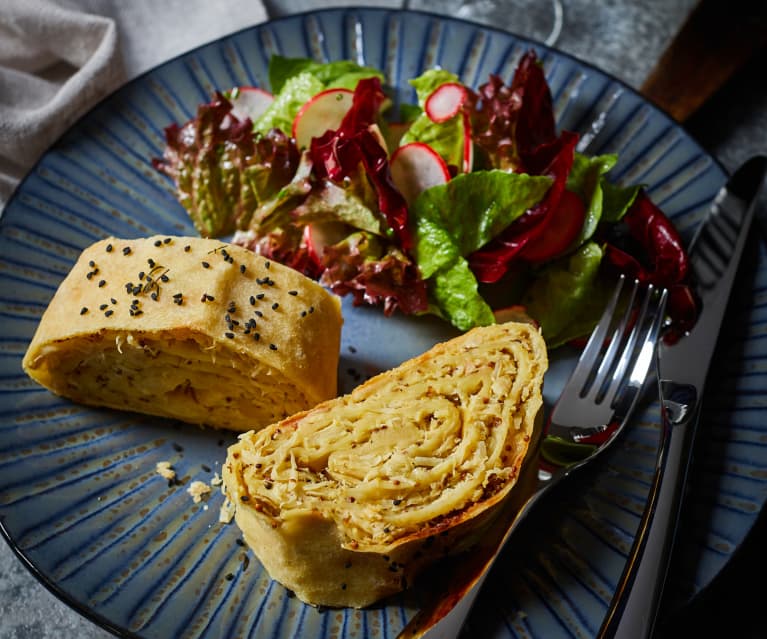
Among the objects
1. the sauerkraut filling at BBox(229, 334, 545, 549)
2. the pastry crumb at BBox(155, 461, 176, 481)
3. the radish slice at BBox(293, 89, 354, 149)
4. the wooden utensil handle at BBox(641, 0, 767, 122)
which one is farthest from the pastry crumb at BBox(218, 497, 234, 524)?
the wooden utensil handle at BBox(641, 0, 767, 122)

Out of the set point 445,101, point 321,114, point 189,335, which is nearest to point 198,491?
point 189,335

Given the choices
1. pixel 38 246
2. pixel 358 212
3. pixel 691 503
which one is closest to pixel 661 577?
pixel 691 503

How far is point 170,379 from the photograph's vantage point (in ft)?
7.95

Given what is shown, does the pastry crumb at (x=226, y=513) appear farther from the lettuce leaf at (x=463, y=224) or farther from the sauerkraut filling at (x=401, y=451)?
the lettuce leaf at (x=463, y=224)

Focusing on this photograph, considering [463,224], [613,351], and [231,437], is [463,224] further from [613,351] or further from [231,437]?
[231,437]

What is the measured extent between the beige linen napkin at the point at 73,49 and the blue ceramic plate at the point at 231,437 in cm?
16

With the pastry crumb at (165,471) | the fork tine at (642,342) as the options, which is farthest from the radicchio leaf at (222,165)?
the fork tine at (642,342)

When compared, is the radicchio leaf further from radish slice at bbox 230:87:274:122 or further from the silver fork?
the silver fork

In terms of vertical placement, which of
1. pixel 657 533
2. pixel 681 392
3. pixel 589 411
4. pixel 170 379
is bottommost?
pixel 170 379

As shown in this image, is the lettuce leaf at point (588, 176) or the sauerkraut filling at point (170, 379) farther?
the lettuce leaf at point (588, 176)

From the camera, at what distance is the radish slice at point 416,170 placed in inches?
111

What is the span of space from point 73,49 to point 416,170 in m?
1.52

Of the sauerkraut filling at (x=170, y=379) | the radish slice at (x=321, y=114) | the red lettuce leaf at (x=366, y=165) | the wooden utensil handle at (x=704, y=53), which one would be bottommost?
the sauerkraut filling at (x=170, y=379)

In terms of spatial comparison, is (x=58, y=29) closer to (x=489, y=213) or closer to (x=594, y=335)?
(x=489, y=213)
